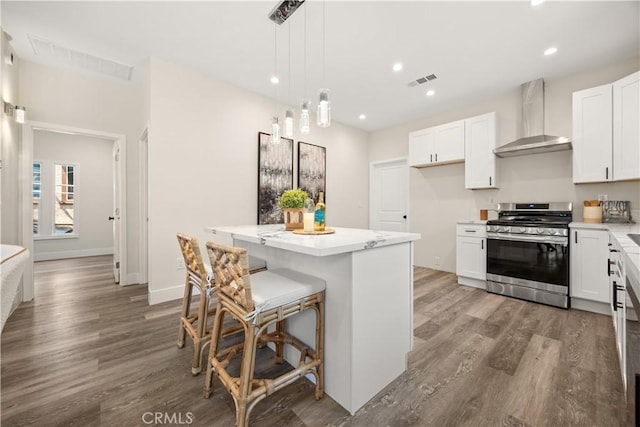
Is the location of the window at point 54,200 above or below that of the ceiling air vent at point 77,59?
below

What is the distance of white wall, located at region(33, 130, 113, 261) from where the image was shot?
5.37 metres

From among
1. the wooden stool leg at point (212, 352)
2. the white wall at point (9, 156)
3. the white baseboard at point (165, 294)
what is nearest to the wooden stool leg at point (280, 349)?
the wooden stool leg at point (212, 352)

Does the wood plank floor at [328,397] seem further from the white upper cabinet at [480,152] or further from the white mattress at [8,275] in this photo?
the white upper cabinet at [480,152]

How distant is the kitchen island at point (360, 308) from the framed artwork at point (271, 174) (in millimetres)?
2160

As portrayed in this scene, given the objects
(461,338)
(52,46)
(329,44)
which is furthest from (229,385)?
(52,46)

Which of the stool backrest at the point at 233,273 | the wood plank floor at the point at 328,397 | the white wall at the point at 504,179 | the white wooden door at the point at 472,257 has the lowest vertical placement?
the wood plank floor at the point at 328,397

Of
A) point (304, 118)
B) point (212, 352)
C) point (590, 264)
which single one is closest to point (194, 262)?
point (212, 352)

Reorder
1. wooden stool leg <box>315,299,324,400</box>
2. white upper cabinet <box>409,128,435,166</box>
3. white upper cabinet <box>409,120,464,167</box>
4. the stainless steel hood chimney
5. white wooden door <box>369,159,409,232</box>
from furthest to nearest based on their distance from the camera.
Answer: white wooden door <box>369,159,409,232</box>
white upper cabinet <box>409,128,435,166</box>
white upper cabinet <box>409,120,464,167</box>
the stainless steel hood chimney
wooden stool leg <box>315,299,324,400</box>

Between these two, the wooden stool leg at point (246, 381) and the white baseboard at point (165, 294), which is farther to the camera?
the white baseboard at point (165, 294)

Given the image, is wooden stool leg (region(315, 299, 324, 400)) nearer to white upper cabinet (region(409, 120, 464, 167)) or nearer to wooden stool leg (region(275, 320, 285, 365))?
wooden stool leg (region(275, 320, 285, 365))

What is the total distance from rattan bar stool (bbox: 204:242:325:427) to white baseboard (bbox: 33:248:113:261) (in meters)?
6.05

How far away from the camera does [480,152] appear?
371 cm

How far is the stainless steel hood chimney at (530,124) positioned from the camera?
3.22m

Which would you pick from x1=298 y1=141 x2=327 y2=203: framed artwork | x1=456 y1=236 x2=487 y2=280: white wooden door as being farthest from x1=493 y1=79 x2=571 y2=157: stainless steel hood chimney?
x1=298 y1=141 x2=327 y2=203: framed artwork
